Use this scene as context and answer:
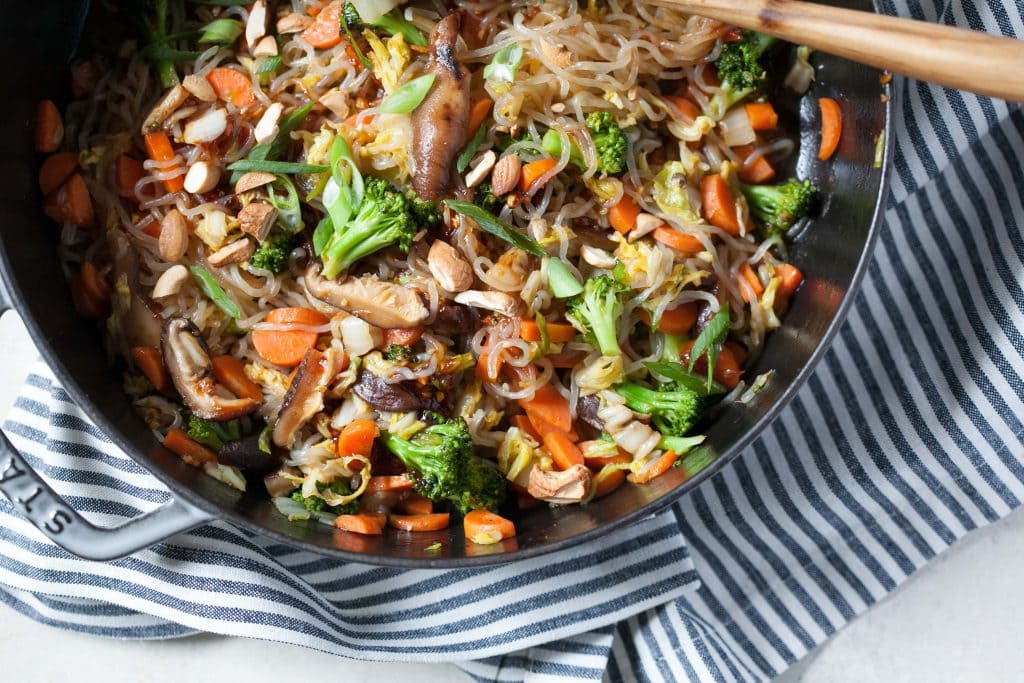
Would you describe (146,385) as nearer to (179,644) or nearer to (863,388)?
(179,644)

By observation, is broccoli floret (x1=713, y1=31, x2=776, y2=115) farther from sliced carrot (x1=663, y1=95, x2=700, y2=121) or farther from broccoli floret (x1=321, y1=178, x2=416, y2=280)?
broccoli floret (x1=321, y1=178, x2=416, y2=280)

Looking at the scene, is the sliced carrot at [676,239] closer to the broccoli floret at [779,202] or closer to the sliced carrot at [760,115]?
the broccoli floret at [779,202]

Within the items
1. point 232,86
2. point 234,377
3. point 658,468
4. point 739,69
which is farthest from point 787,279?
point 232,86

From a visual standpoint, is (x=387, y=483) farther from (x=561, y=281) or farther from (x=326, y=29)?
(x=326, y=29)

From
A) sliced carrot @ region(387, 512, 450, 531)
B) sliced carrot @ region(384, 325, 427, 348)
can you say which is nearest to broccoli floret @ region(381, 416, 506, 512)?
sliced carrot @ region(387, 512, 450, 531)

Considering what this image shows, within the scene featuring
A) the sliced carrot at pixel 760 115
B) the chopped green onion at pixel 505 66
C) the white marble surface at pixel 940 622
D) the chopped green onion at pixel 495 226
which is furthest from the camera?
the white marble surface at pixel 940 622

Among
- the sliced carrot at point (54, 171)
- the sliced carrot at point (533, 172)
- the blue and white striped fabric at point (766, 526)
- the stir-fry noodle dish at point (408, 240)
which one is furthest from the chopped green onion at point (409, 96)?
the blue and white striped fabric at point (766, 526)
